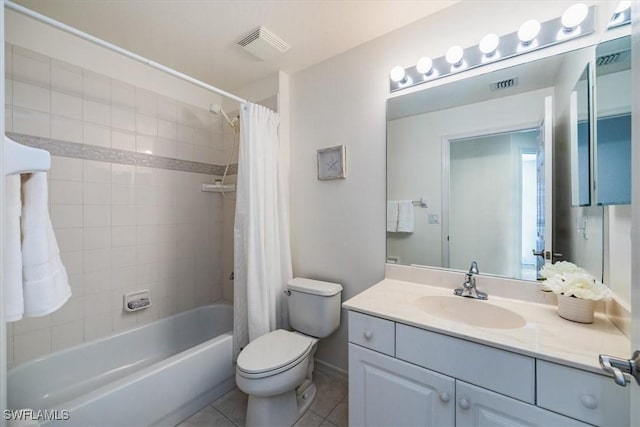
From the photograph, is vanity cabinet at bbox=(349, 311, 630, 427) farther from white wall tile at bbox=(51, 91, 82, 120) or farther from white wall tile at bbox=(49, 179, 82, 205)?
white wall tile at bbox=(51, 91, 82, 120)

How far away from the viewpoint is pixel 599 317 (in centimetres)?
101

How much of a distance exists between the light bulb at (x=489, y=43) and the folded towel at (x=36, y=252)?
1830 mm

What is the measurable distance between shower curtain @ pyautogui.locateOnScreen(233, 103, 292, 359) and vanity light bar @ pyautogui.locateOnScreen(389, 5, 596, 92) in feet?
3.25

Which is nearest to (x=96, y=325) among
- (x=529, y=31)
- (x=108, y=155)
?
(x=108, y=155)

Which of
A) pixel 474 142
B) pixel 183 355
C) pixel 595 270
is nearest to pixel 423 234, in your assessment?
pixel 474 142

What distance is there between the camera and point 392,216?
1590 mm

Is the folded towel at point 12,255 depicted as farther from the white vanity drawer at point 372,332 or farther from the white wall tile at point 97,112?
the white wall tile at point 97,112

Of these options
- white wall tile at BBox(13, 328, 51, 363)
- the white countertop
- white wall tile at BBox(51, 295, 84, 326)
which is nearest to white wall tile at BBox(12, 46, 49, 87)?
white wall tile at BBox(51, 295, 84, 326)

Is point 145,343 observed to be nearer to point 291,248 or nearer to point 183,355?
point 183,355

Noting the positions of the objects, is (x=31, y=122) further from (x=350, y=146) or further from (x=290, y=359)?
(x=290, y=359)

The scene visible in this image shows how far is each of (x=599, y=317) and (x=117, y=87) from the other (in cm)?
301

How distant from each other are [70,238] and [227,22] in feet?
5.46

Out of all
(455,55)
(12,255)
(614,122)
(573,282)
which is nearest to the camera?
(12,255)

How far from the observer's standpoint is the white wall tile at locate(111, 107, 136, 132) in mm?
1804
